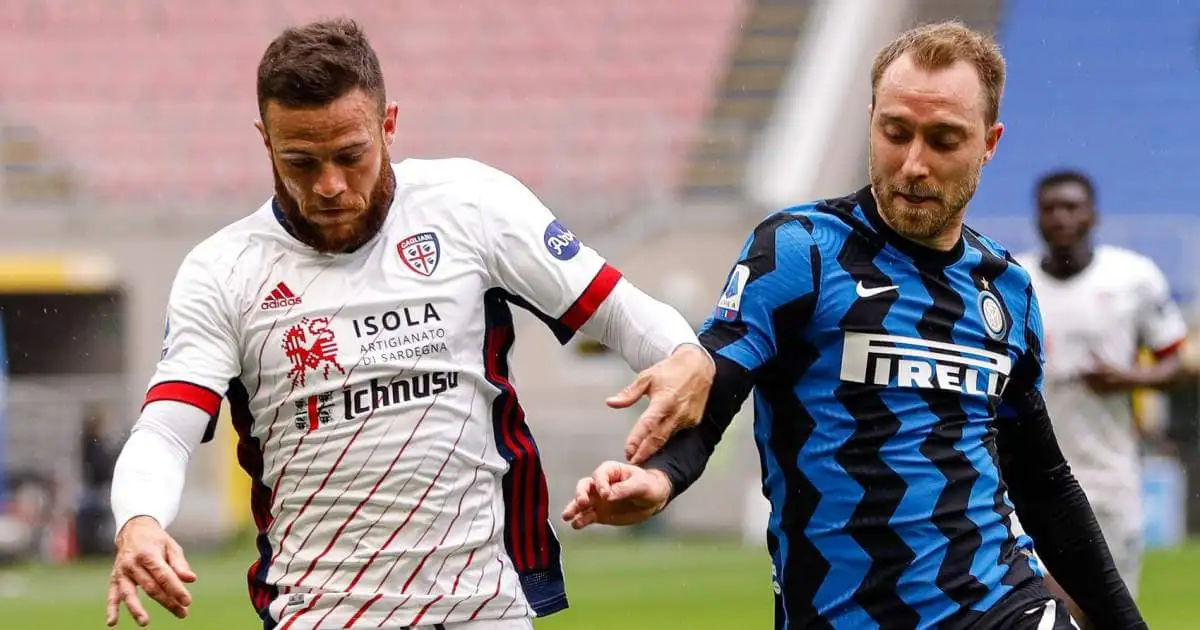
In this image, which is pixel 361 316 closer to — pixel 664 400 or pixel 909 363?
pixel 664 400

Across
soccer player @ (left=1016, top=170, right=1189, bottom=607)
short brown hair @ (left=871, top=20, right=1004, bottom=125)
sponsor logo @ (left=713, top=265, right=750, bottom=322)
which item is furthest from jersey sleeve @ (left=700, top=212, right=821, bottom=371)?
soccer player @ (left=1016, top=170, right=1189, bottom=607)

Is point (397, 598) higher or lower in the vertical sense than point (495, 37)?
lower

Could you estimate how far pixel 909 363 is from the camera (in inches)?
137

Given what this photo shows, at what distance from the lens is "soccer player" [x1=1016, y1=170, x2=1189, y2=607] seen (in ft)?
26.2

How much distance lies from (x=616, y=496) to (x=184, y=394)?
1120 mm

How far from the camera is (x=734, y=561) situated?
14.6 m

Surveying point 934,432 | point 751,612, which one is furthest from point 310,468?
point 751,612

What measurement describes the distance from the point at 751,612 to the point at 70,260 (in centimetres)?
983

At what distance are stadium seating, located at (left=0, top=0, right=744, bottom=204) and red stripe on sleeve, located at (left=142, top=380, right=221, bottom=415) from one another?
16.2 m

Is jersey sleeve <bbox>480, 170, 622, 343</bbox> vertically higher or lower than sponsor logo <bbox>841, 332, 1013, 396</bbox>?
higher

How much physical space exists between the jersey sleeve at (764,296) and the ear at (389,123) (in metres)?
0.83

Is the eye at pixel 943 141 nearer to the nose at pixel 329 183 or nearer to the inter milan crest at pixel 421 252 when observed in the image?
the inter milan crest at pixel 421 252

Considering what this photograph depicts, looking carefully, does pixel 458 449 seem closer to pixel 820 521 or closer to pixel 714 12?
pixel 820 521

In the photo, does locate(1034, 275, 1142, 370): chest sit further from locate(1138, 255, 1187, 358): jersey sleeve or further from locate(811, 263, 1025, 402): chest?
locate(811, 263, 1025, 402): chest
